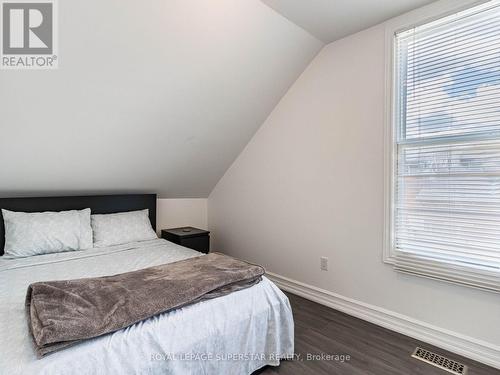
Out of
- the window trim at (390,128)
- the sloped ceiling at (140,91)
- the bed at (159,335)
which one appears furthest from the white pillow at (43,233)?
the window trim at (390,128)

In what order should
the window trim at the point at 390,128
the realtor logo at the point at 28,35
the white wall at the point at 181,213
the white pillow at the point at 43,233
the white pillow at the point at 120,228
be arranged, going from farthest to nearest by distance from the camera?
the white wall at the point at 181,213, the white pillow at the point at 120,228, the white pillow at the point at 43,233, the window trim at the point at 390,128, the realtor logo at the point at 28,35

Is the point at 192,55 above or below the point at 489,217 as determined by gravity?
above

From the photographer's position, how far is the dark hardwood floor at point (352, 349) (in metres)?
1.77

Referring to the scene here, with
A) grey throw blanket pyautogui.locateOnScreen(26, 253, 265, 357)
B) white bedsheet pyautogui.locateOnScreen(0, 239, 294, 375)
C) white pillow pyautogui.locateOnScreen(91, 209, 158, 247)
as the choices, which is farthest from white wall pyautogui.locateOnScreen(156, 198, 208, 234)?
grey throw blanket pyautogui.locateOnScreen(26, 253, 265, 357)

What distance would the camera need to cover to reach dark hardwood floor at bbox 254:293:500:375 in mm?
1766

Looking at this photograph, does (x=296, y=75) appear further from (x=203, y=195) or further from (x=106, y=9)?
(x=203, y=195)

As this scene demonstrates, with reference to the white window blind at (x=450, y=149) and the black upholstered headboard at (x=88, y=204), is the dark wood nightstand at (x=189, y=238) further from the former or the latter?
the white window blind at (x=450, y=149)

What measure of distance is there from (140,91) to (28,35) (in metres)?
0.73

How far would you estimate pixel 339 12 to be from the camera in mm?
2141

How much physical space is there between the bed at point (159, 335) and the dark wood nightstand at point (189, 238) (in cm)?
88

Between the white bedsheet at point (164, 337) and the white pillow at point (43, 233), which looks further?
the white pillow at point (43, 233)

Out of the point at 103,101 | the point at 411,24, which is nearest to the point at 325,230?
the point at 411,24

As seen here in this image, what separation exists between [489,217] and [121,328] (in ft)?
7.28

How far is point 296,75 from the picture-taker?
283 cm
